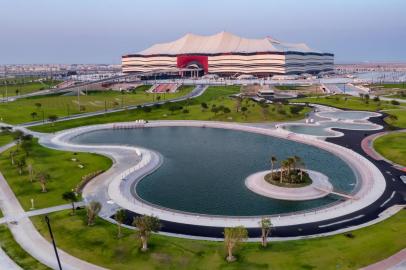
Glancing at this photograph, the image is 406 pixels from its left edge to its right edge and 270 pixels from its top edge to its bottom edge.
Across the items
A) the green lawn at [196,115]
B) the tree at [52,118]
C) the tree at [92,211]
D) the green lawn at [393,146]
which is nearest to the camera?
the tree at [92,211]

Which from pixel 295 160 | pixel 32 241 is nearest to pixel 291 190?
pixel 295 160

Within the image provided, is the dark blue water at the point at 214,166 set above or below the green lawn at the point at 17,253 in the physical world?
above

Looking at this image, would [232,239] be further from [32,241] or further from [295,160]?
[295,160]

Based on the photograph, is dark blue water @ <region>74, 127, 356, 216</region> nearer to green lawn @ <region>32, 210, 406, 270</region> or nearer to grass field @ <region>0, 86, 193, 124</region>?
green lawn @ <region>32, 210, 406, 270</region>

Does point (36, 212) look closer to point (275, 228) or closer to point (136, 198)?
point (136, 198)

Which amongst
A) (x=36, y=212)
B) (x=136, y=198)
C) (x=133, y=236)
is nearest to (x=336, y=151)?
(x=136, y=198)

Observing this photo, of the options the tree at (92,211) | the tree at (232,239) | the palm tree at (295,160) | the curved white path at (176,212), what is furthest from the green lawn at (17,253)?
the palm tree at (295,160)

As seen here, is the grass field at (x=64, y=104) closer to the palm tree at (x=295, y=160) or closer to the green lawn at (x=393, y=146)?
the palm tree at (x=295, y=160)
